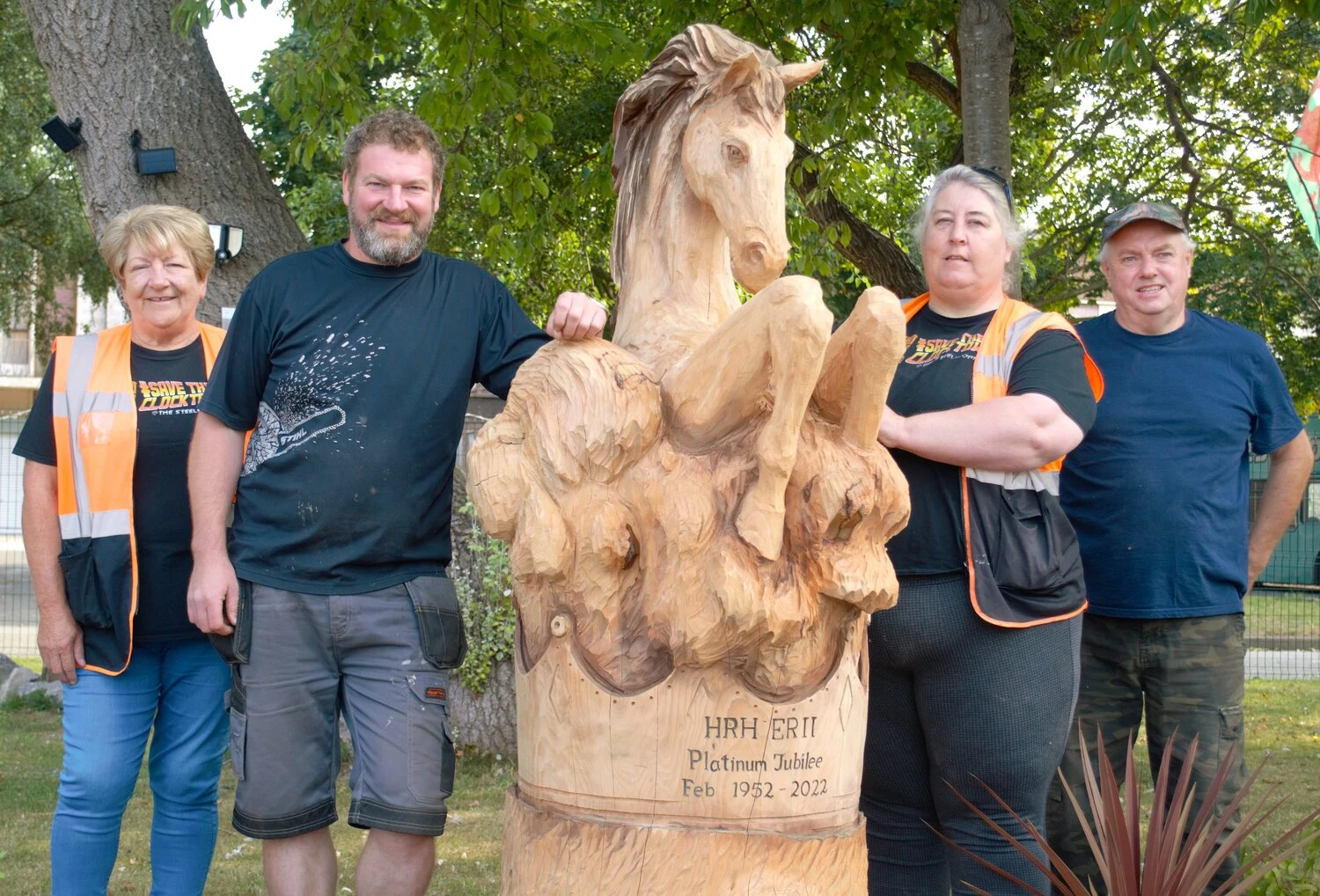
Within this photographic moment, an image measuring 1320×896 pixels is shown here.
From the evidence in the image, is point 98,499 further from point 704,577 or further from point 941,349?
point 941,349

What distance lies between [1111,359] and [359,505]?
196 centimetres

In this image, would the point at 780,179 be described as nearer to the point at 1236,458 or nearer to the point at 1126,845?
the point at 1126,845

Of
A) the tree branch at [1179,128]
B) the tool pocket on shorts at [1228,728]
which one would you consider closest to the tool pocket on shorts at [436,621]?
the tool pocket on shorts at [1228,728]

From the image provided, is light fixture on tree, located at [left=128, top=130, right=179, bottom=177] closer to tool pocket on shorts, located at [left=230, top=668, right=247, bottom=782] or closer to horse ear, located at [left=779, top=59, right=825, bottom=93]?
tool pocket on shorts, located at [left=230, top=668, right=247, bottom=782]

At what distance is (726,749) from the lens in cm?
226

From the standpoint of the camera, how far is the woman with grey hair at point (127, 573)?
3.01 meters

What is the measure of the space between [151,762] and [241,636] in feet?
2.15

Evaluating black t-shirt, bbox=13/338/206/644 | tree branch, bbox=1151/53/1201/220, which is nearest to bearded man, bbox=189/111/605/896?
black t-shirt, bbox=13/338/206/644

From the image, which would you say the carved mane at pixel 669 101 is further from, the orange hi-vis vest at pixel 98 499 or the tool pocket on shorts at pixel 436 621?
the orange hi-vis vest at pixel 98 499

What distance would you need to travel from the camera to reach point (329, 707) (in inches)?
110

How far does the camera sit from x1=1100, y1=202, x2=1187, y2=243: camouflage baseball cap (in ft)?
10.8

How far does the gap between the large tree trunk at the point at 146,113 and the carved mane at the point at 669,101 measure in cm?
327

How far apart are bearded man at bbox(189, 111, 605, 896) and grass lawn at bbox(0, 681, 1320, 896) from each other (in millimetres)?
1827

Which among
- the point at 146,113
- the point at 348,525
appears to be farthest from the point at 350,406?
the point at 146,113
